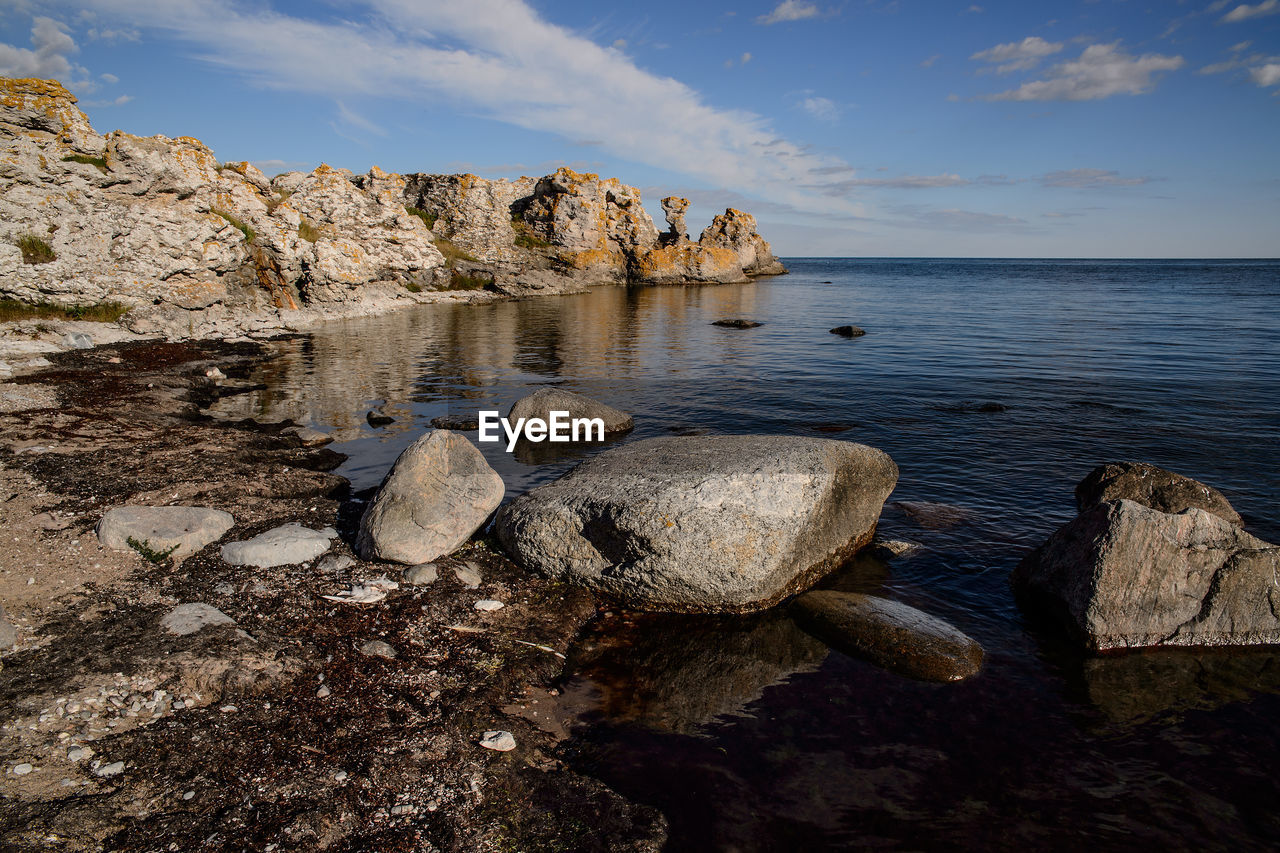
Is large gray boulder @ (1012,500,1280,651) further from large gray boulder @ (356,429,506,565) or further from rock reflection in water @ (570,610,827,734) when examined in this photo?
large gray boulder @ (356,429,506,565)

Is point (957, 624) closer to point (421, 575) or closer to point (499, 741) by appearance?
point (499, 741)

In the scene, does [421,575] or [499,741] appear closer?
[499,741]

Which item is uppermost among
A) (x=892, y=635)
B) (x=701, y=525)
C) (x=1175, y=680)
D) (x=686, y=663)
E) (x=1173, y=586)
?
(x=701, y=525)

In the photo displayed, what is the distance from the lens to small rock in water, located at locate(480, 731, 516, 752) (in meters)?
5.65

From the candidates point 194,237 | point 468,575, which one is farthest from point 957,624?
point 194,237

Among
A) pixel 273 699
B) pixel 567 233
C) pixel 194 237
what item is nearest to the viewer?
pixel 273 699

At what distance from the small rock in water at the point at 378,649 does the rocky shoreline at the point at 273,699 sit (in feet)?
0.09

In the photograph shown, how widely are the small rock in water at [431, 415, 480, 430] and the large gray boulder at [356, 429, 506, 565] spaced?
790 centimetres

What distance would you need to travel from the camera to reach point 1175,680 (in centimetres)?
716

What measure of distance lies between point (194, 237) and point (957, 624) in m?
38.5

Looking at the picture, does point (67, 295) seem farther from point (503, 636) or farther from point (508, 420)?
point (503, 636)

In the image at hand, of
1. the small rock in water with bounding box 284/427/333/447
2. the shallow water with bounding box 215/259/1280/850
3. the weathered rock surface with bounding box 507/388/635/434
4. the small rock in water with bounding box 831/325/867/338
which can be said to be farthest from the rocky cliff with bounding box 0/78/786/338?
the small rock in water with bounding box 831/325/867/338

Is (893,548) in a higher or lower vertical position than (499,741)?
higher

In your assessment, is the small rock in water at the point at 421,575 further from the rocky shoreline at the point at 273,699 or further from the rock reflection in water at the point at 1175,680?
the rock reflection in water at the point at 1175,680
